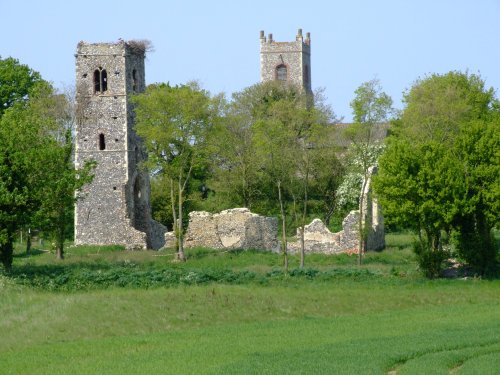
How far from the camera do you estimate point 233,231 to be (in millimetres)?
57656

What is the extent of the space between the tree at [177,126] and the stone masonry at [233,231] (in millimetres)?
3971

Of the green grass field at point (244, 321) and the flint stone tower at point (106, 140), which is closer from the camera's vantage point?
the green grass field at point (244, 321)

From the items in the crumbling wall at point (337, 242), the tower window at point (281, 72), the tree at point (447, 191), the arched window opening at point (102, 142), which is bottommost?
the crumbling wall at point (337, 242)

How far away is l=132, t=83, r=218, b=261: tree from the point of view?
52.4 metres

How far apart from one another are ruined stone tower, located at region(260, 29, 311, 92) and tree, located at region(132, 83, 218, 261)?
59778 mm

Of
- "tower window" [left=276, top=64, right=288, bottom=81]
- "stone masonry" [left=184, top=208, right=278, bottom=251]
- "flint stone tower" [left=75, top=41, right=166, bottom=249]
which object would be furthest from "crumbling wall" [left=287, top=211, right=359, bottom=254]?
"tower window" [left=276, top=64, right=288, bottom=81]

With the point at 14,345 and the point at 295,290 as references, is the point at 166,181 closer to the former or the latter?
the point at 295,290

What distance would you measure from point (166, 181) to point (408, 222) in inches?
1126

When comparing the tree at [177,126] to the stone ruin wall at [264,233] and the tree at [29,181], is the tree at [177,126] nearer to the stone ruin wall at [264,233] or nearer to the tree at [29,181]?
the stone ruin wall at [264,233]

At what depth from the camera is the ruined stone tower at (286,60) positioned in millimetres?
113812

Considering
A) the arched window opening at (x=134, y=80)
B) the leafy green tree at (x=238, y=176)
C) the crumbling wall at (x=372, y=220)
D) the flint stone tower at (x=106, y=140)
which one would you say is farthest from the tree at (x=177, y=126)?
the leafy green tree at (x=238, y=176)

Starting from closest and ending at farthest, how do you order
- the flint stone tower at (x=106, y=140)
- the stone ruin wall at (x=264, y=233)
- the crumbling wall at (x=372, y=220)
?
the crumbling wall at (x=372, y=220)
the stone ruin wall at (x=264, y=233)
the flint stone tower at (x=106, y=140)

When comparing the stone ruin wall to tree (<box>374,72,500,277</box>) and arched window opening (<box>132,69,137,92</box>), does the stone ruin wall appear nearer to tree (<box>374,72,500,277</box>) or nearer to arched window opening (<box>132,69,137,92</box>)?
arched window opening (<box>132,69,137,92</box>)

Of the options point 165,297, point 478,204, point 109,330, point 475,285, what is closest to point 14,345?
point 109,330
